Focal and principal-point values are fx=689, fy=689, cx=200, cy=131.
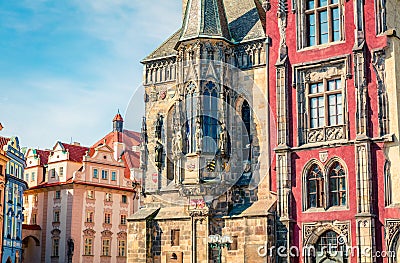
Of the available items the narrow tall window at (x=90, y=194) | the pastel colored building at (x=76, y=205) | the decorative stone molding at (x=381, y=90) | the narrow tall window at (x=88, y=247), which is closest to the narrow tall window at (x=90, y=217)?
the pastel colored building at (x=76, y=205)

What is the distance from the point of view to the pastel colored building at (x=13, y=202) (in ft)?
168

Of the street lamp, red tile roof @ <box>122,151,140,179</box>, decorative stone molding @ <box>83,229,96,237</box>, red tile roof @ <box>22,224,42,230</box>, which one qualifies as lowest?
the street lamp

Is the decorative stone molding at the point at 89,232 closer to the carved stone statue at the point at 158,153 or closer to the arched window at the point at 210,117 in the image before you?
the carved stone statue at the point at 158,153

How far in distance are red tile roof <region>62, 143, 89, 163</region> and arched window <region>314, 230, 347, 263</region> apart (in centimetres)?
3227

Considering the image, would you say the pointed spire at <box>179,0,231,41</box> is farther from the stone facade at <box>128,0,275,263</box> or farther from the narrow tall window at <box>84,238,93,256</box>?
the narrow tall window at <box>84,238,93,256</box>

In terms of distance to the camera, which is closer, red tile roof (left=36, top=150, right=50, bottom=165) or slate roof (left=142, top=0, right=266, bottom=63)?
slate roof (left=142, top=0, right=266, bottom=63)

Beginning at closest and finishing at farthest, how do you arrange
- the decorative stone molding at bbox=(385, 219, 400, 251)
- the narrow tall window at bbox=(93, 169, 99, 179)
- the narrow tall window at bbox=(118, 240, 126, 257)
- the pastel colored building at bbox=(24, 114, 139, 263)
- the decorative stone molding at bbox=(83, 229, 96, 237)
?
the decorative stone molding at bbox=(385, 219, 400, 251), the pastel colored building at bbox=(24, 114, 139, 263), the decorative stone molding at bbox=(83, 229, 96, 237), the narrow tall window at bbox=(93, 169, 99, 179), the narrow tall window at bbox=(118, 240, 126, 257)

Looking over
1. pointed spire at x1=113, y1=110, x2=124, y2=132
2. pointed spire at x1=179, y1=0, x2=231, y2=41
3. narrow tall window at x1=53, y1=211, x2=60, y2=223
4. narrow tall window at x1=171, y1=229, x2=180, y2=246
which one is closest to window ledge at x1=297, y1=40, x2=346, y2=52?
pointed spire at x1=179, y1=0, x2=231, y2=41

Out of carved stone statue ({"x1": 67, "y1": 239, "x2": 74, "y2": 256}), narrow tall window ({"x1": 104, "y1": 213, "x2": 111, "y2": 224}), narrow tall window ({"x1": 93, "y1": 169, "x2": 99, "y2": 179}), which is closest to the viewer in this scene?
carved stone statue ({"x1": 67, "y1": 239, "x2": 74, "y2": 256})

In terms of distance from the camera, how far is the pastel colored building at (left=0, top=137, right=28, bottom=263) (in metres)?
51.2

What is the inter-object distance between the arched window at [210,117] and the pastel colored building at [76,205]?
24.9 metres

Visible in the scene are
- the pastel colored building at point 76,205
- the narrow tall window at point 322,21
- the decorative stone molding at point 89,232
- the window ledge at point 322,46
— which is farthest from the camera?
the decorative stone molding at point 89,232

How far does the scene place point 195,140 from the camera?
111 feet

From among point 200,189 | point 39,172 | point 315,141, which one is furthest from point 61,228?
point 315,141
